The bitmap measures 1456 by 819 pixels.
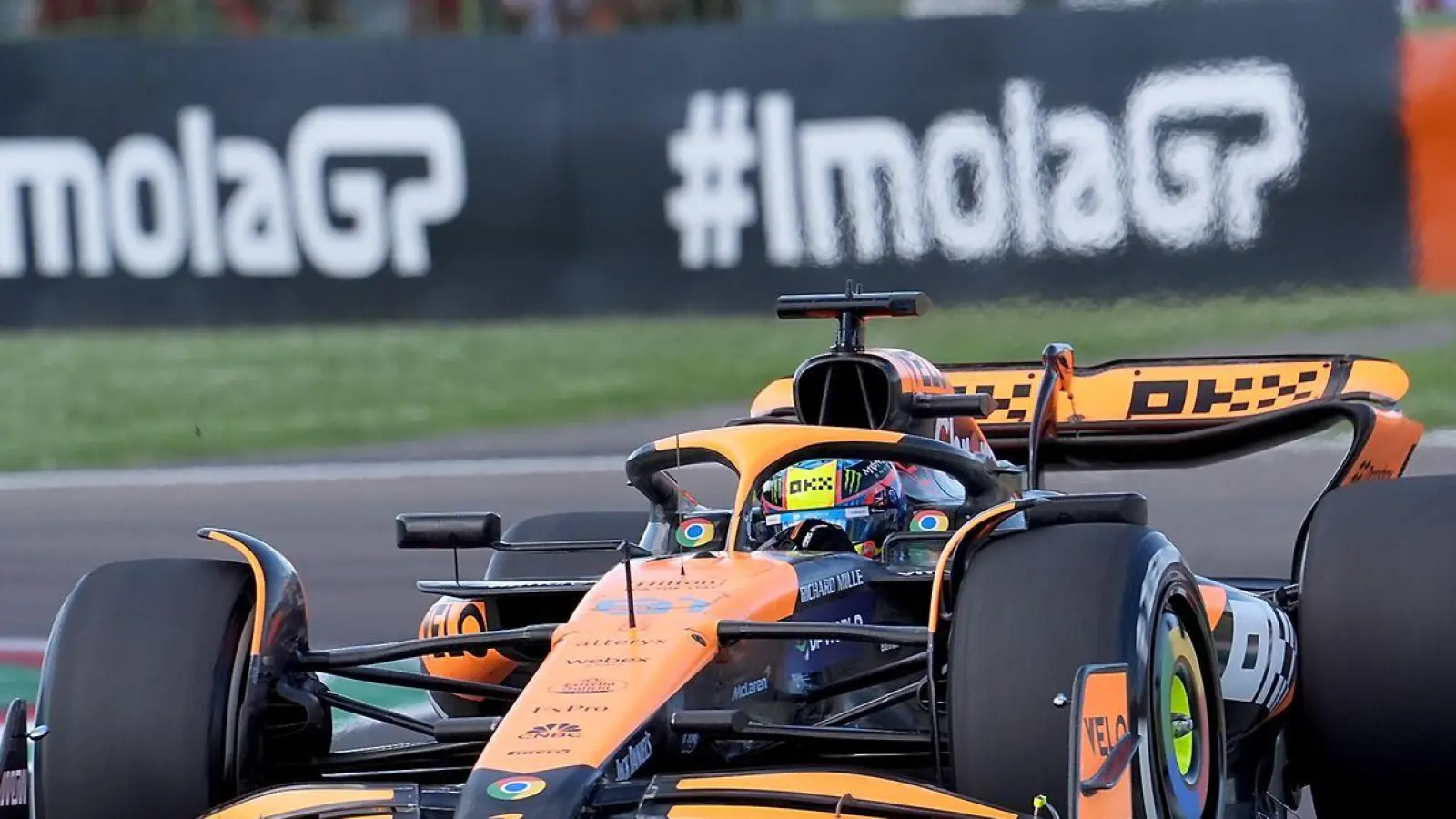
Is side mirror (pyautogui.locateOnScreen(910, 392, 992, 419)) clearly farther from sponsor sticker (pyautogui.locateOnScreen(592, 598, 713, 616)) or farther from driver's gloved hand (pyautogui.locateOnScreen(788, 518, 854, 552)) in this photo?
sponsor sticker (pyautogui.locateOnScreen(592, 598, 713, 616))

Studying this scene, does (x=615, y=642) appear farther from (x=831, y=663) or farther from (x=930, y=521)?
(x=930, y=521)

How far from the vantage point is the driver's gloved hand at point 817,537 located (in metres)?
5.26

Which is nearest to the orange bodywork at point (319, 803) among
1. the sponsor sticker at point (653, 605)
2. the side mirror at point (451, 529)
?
the sponsor sticker at point (653, 605)

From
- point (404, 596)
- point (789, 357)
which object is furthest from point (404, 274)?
point (404, 596)

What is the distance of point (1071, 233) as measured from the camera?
44.6ft

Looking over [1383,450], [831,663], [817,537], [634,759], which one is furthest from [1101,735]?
[1383,450]

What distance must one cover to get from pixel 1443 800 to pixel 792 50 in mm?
9974

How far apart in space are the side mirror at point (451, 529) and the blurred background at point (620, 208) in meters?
6.66

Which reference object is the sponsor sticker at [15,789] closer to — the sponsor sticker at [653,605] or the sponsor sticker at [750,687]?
the sponsor sticker at [653,605]

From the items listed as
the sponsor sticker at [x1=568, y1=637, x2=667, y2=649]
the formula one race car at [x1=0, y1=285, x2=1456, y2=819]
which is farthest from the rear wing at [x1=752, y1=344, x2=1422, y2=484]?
the sponsor sticker at [x1=568, y1=637, x2=667, y2=649]

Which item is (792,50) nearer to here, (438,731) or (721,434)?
(721,434)

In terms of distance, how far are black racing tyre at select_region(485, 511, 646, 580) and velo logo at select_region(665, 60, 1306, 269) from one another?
724cm

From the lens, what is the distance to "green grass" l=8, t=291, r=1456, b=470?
13227 millimetres

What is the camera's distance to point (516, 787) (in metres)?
3.94
